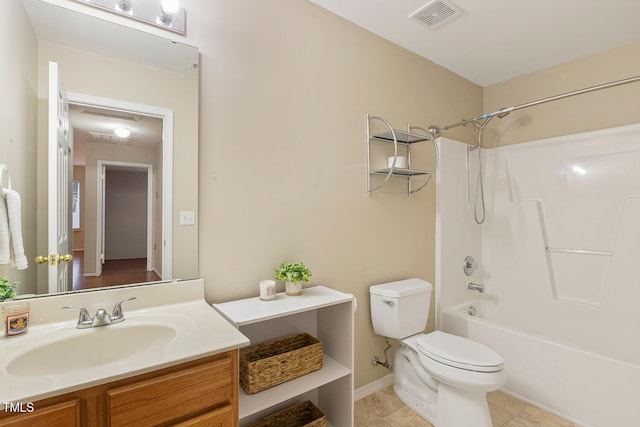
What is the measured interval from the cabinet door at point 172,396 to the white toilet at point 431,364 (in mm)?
1217

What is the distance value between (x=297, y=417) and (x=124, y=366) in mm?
1149

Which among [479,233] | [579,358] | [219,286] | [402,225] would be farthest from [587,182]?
[219,286]

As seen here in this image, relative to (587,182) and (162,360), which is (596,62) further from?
(162,360)

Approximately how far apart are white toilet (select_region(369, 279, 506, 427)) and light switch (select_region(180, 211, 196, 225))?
4.03 feet

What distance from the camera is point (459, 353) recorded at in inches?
68.3

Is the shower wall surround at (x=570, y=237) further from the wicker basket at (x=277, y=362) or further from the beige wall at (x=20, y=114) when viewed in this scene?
the beige wall at (x=20, y=114)

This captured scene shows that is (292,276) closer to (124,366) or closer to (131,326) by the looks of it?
(131,326)

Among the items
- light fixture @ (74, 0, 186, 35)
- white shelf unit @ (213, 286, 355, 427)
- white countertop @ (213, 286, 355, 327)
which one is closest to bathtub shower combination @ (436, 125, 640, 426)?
white shelf unit @ (213, 286, 355, 427)

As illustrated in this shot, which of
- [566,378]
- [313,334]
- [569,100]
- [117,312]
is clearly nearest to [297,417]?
[313,334]

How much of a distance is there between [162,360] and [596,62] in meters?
3.39

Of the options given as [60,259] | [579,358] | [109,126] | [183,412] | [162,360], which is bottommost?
[579,358]

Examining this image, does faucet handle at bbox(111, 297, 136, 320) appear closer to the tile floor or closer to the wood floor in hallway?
the wood floor in hallway

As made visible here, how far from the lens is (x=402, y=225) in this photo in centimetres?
233

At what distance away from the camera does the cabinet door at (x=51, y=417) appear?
0.72m
